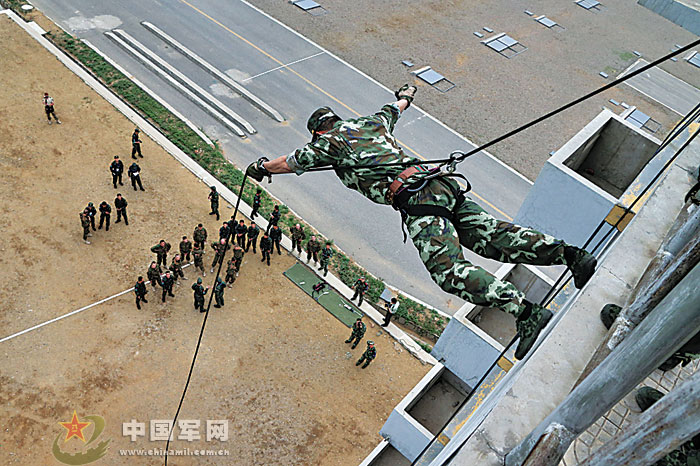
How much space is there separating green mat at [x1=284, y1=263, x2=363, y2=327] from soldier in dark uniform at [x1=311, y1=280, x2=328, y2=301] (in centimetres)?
10

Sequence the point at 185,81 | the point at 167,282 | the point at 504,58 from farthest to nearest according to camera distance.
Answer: the point at 504,58, the point at 185,81, the point at 167,282

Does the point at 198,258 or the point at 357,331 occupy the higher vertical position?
the point at 357,331

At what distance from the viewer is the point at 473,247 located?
8.84m

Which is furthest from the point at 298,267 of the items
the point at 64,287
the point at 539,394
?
the point at 539,394

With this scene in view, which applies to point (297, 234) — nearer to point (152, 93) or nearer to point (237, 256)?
point (237, 256)

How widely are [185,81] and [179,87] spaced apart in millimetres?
538

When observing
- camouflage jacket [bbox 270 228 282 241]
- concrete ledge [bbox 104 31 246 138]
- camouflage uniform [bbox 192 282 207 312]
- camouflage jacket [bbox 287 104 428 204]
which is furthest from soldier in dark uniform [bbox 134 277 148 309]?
camouflage jacket [bbox 287 104 428 204]

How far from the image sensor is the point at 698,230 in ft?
19.1

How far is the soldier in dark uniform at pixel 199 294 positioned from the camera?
61.7 feet

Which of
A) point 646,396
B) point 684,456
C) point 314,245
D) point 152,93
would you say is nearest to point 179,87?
point 152,93

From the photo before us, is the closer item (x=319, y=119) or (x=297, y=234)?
(x=319, y=119)

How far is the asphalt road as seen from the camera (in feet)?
76.9

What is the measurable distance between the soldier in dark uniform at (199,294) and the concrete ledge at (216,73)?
1148cm

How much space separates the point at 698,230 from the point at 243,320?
15815 mm
